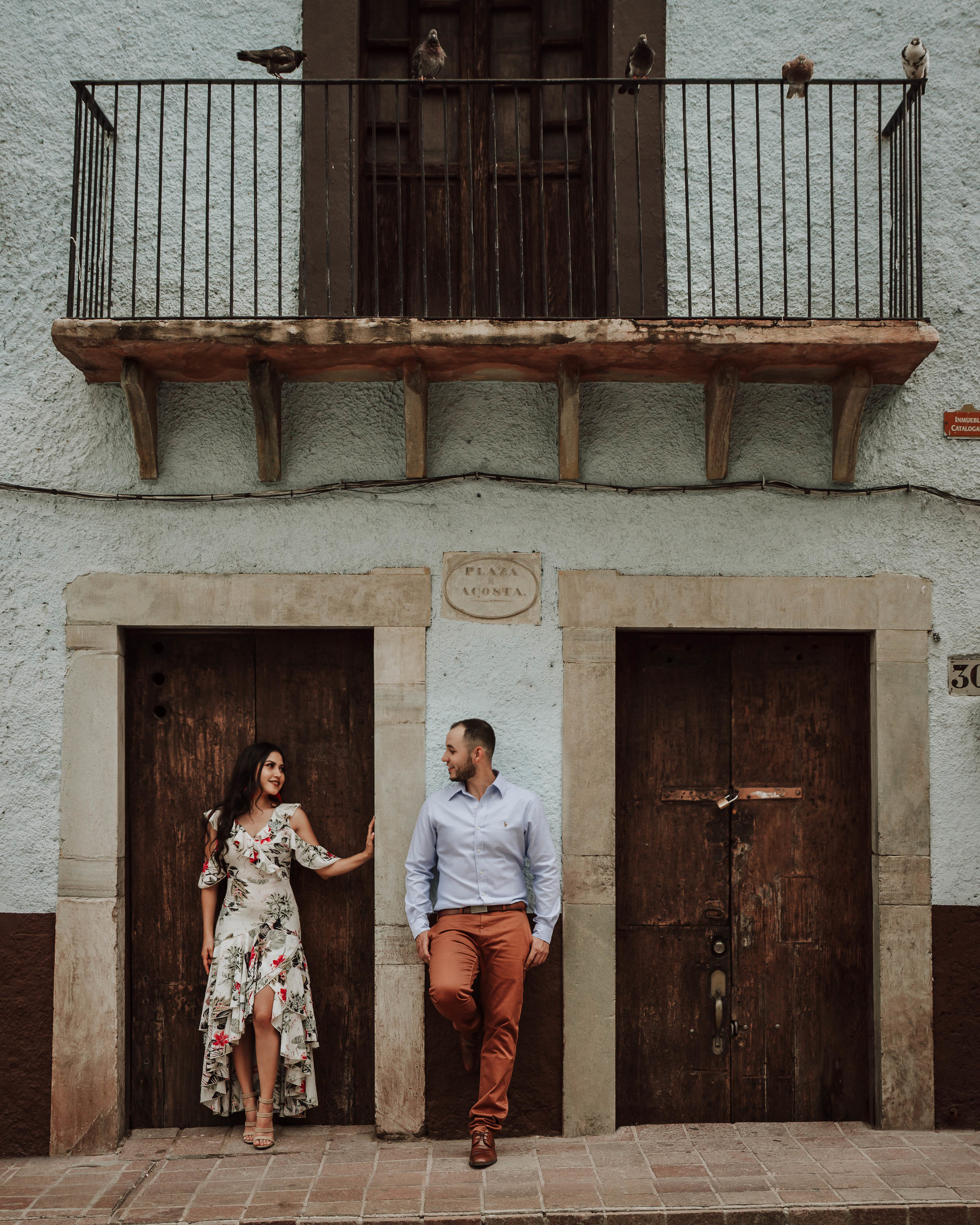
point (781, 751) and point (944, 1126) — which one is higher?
point (781, 751)

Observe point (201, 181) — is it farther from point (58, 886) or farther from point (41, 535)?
point (58, 886)

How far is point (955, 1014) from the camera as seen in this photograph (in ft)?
15.9

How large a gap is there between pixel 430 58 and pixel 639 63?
0.96m

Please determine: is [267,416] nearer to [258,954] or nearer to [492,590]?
[492,590]

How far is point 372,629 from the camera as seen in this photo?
4953mm

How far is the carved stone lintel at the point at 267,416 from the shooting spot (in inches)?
184

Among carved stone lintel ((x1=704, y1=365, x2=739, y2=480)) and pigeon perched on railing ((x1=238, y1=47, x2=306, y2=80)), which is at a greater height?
pigeon perched on railing ((x1=238, y1=47, x2=306, y2=80))

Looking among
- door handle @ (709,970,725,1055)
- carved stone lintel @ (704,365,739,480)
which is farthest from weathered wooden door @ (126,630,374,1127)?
carved stone lintel @ (704,365,739,480)

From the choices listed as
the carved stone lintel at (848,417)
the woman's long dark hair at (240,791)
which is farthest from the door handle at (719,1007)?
the carved stone lintel at (848,417)

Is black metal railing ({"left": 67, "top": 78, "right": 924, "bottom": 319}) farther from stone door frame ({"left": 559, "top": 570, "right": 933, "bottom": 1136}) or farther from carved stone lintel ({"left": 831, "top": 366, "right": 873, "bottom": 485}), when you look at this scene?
stone door frame ({"left": 559, "top": 570, "right": 933, "bottom": 1136})

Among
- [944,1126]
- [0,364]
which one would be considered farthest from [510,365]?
[944,1126]

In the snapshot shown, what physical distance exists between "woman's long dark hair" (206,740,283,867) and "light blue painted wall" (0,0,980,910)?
0.62 meters

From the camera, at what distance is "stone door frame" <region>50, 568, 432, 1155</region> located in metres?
4.74

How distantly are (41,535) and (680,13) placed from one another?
4.05 metres
